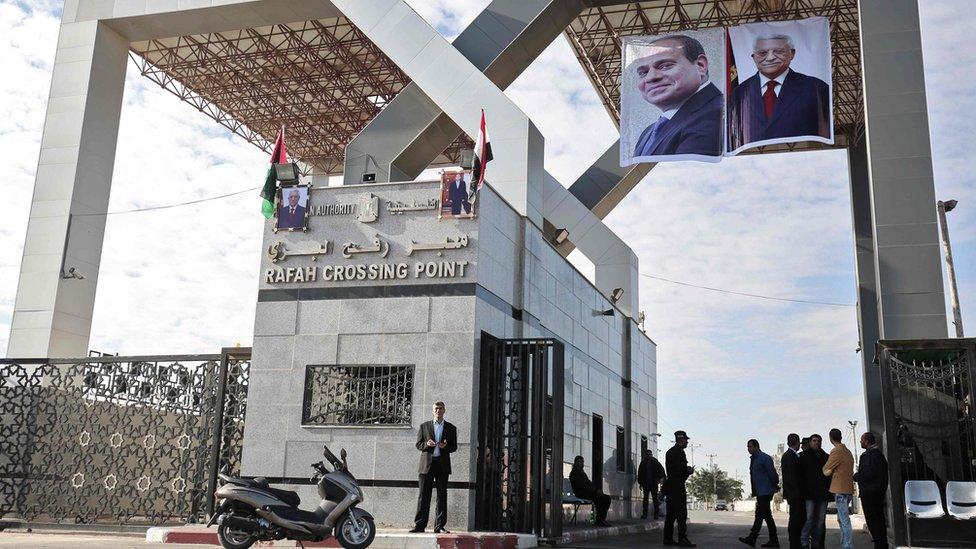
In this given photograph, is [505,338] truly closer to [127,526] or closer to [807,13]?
[127,526]

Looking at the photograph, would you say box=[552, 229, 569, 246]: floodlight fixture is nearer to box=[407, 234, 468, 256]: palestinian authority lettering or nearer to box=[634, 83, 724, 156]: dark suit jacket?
box=[634, 83, 724, 156]: dark suit jacket

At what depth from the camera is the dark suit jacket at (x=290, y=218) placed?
40.9ft

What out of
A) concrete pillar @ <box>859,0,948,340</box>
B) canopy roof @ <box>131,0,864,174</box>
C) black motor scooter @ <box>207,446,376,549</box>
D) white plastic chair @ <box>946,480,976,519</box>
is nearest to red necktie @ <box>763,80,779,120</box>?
concrete pillar @ <box>859,0,948,340</box>

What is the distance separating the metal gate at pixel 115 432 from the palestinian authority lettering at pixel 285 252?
1543mm

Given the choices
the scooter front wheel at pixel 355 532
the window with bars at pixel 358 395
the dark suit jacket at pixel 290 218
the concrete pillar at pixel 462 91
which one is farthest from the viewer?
the concrete pillar at pixel 462 91

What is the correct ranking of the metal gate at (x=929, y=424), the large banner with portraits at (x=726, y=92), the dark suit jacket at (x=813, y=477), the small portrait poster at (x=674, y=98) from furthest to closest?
the small portrait poster at (x=674, y=98), the large banner with portraits at (x=726, y=92), the metal gate at (x=929, y=424), the dark suit jacket at (x=813, y=477)

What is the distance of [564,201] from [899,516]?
10.2 meters

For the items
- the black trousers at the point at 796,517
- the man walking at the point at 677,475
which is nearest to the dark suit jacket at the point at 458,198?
the man walking at the point at 677,475

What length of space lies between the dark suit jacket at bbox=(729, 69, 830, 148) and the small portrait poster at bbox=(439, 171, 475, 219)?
24.5 feet

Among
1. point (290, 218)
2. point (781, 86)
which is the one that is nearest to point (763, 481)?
point (290, 218)

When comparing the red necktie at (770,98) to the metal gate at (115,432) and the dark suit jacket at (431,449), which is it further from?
the metal gate at (115,432)

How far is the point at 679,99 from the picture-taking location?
1789 centimetres

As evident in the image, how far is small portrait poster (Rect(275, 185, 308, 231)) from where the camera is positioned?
12.5 meters

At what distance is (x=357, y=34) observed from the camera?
856 inches
